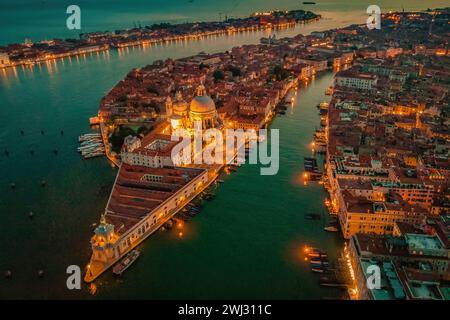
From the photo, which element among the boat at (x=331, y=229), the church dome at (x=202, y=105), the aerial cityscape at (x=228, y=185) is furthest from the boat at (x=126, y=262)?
the church dome at (x=202, y=105)

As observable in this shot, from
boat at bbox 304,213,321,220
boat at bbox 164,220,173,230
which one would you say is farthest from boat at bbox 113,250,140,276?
boat at bbox 304,213,321,220

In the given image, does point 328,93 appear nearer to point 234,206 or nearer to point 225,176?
point 225,176

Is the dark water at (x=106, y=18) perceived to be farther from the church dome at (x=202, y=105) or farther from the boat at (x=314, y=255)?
the boat at (x=314, y=255)

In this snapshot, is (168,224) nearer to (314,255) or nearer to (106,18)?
(314,255)

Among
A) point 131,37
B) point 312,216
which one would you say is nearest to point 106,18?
point 131,37

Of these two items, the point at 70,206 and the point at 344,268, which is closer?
the point at 344,268

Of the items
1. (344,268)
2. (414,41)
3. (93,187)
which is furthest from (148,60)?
(344,268)

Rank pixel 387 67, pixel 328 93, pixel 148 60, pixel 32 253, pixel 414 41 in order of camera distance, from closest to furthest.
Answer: pixel 32 253 < pixel 328 93 < pixel 387 67 < pixel 148 60 < pixel 414 41
